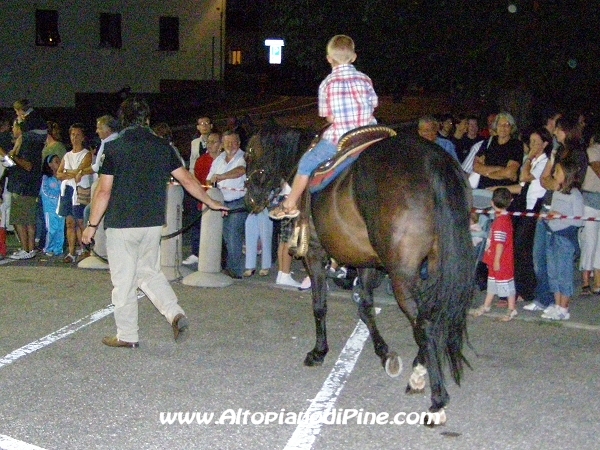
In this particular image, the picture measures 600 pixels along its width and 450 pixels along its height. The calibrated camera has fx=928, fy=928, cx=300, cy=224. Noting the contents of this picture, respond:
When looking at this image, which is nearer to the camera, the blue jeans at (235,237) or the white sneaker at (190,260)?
the blue jeans at (235,237)

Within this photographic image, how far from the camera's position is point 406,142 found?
6.63 meters

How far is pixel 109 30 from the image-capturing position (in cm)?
4109

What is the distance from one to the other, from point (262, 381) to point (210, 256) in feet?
13.7

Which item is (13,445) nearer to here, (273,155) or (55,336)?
(55,336)

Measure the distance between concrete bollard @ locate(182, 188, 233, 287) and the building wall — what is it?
1136 inches

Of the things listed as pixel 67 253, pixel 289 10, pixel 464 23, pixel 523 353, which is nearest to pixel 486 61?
pixel 464 23

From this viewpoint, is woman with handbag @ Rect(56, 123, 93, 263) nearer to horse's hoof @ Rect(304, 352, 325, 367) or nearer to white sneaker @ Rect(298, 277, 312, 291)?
white sneaker @ Rect(298, 277, 312, 291)

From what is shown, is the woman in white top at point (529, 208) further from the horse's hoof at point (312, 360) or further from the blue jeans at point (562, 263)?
the horse's hoof at point (312, 360)

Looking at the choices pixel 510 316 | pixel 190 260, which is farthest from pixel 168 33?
pixel 510 316

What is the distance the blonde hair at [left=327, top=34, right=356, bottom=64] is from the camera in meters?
7.29

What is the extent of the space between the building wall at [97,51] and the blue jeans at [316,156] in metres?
32.9

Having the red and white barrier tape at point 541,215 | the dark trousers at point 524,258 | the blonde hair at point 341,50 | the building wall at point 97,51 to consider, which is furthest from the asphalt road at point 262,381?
the building wall at point 97,51

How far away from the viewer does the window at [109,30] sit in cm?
4091

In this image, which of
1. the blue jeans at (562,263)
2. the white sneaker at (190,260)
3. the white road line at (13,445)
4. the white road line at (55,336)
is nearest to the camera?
the white road line at (13,445)
